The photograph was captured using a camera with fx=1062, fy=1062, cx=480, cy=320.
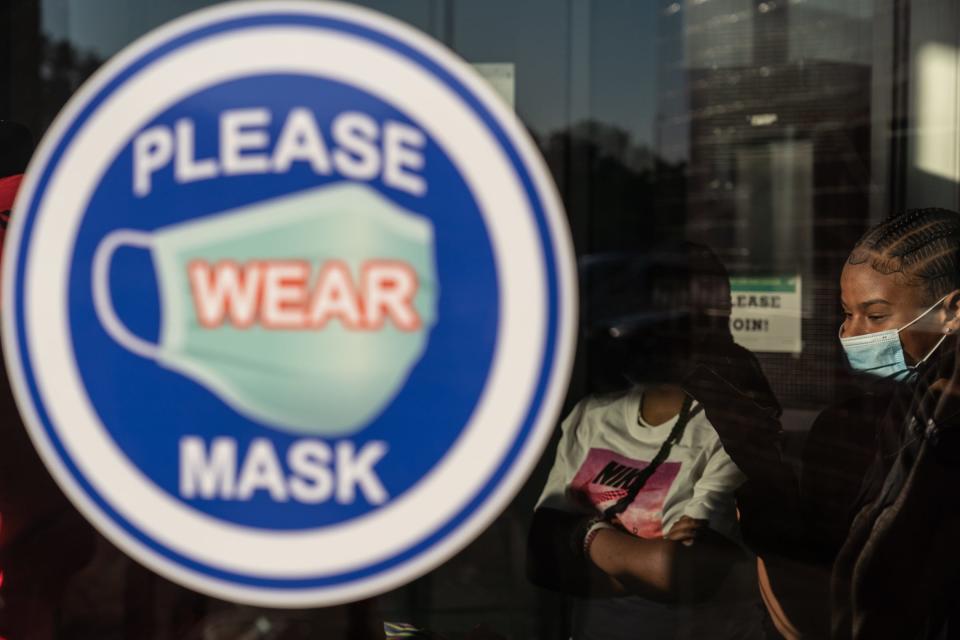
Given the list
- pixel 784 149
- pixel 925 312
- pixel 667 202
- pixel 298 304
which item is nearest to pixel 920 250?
pixel 925 312

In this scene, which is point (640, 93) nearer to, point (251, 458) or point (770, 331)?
point (770, 331)

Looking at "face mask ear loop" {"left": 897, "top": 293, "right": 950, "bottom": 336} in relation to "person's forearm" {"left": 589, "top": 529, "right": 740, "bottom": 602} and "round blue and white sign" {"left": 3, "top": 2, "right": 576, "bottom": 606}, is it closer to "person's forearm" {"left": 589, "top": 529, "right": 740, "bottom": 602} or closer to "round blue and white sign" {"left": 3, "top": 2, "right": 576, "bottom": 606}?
"person's forearm" {"left": 589, "top": 529, "right": 740, "bottom": 602}

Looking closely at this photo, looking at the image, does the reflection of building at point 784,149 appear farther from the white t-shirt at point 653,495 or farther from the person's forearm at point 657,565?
the person's forearm at point 657,565

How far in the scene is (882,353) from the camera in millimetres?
1742

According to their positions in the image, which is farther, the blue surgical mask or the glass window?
the blue surgical mask

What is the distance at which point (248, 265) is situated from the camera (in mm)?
1207

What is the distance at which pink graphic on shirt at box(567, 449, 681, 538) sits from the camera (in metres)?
1.60

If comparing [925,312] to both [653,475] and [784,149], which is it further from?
[653,475]

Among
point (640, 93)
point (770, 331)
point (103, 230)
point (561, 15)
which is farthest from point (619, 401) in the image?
point (103, 230)

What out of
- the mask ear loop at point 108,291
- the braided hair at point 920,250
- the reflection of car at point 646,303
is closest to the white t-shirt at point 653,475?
the reflection of car at point 646,303

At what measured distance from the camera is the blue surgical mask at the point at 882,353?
172cm

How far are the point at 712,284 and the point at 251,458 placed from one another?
0.72m

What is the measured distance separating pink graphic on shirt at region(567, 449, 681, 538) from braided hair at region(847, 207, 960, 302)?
492 millimetres

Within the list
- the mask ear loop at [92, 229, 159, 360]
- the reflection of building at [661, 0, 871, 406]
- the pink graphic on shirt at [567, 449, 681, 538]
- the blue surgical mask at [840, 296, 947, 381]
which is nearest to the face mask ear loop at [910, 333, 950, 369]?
the blue surgical mask at [840, 296, 947, 381]
